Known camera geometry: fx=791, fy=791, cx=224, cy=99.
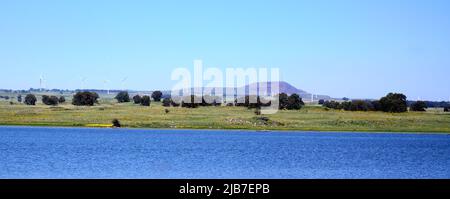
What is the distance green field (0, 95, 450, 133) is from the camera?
15825 centimetres

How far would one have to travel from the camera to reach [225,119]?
534 ft

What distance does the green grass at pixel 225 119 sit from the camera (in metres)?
158

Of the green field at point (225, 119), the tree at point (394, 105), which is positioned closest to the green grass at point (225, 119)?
the green field at point (225, 119)

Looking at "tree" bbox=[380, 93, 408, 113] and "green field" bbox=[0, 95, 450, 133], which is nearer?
"green field" bbox=[0, 95, 450, 133]

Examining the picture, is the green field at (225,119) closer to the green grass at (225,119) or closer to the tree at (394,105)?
the green grass at (225,119)

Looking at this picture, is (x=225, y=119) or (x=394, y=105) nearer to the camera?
(x=225, y=119)

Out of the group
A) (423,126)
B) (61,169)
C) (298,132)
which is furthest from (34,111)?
(61,169)

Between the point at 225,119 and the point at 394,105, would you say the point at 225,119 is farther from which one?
the point at 394,105

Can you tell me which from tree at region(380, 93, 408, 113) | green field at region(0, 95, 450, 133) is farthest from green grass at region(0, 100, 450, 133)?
tree at region(380, 93, 408, 113)

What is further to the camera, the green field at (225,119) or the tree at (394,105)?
the tree at (394,105)

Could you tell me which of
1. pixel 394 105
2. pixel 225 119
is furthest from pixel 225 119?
pixel 394 105

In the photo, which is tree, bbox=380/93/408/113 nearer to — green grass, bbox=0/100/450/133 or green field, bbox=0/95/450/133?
green field, bbox=0/95/450/133
